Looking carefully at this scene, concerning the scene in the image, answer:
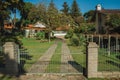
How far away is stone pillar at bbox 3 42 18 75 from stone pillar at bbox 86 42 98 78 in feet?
11.0

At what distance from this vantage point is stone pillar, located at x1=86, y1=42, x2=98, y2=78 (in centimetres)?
993

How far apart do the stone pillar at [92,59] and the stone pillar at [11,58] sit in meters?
3.35

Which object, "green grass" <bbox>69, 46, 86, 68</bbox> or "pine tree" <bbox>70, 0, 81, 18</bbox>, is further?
"pine tree" <bbox>70, 0, 81, 18</bbox>

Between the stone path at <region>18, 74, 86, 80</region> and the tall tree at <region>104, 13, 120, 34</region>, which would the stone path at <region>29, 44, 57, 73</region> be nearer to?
the stone path at <region>18, 74, 86, 80</region>

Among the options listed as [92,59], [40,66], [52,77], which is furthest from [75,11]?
[52,77]

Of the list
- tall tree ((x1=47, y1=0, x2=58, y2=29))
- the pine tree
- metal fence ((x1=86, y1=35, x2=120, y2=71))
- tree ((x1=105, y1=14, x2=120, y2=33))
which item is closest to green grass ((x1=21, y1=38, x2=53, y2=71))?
metal fence ((x1=86, y1=35, x2=120, y2=71))

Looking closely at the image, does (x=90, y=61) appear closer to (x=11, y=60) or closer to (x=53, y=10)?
(x=11, y=60)

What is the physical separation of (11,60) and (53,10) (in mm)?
→ 29733

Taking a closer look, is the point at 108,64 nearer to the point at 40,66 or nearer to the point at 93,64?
the point at 93,64

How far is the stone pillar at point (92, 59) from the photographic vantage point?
9.93 m

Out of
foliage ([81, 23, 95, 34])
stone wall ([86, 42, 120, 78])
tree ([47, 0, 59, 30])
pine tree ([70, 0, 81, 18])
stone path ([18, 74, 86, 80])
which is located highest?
pine tree ([70, 0, 81, 18])

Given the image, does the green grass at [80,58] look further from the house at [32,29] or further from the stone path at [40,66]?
the house at [32,29]

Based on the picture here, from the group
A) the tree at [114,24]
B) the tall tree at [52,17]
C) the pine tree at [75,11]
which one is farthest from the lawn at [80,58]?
the pine tree at [75,11]

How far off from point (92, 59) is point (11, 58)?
368 cm
